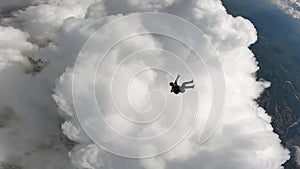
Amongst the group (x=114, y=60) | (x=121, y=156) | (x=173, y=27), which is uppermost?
(x=173, y=27)

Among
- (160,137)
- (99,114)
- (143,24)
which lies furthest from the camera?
(143,24)

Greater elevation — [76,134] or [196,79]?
[196,79]

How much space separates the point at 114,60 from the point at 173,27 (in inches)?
917

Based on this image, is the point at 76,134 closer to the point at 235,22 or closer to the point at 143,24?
the point at 143,24

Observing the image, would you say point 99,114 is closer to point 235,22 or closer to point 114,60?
point 114,60

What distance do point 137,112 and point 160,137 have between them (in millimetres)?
12825

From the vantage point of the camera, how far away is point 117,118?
12144 centimetres

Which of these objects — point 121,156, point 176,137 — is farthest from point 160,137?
point 121,156

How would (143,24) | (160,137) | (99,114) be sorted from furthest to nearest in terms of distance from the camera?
1. (143,24)
2. (160,137)
3. (99,114)

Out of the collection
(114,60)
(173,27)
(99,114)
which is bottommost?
(99,114)

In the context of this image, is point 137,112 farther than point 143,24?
No

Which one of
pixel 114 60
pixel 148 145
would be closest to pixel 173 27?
pixel 114 60

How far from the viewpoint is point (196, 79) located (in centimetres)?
11938

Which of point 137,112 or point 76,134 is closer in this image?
point 137,112
